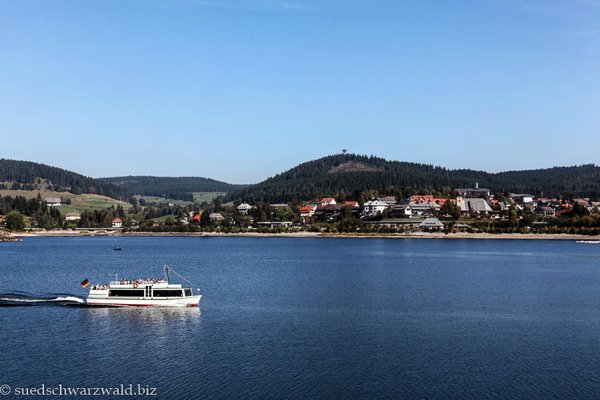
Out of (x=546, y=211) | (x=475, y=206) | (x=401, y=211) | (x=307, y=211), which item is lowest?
(x=546, y=211)

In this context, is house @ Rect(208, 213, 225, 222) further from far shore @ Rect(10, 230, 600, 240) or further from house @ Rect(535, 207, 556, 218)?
house @ Rect(535, 207, 556, 218)

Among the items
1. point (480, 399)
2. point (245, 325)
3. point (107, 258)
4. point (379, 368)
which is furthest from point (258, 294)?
point (107, 258)

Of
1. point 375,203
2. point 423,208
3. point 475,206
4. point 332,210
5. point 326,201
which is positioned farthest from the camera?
point 326,201

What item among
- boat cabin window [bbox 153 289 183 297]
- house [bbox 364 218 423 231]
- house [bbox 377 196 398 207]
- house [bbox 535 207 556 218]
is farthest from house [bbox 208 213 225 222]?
boat cabin window [bbox 153 289 183 297]

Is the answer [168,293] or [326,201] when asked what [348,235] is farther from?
[168,293]

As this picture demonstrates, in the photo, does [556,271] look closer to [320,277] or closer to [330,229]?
[320,277]

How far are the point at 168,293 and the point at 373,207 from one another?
130160 mm

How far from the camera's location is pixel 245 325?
130ft

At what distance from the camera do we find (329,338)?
36094mm

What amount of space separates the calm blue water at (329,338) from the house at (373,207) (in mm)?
105032

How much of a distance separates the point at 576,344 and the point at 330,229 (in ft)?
397

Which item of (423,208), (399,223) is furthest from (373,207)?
(399,223)

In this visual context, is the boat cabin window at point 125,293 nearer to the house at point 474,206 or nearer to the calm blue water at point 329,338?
the calm blue water at point 329,338

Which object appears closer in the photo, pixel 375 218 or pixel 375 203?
pixel 375 218
